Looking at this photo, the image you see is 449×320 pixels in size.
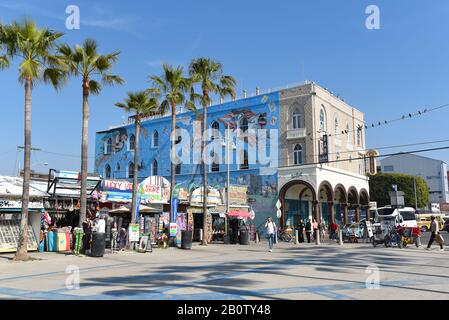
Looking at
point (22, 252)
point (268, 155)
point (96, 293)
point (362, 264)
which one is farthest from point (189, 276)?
point (268, 155)

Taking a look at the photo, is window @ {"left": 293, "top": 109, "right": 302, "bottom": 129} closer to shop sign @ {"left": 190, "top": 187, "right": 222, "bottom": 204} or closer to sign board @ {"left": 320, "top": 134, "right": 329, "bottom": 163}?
sign board @ {"left": 320, "top": 134, "right": 329, "bottom": 163}

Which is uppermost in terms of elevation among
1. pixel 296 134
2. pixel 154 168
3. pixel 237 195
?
pixel 296 134

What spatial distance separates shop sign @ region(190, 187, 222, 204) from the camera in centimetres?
3292

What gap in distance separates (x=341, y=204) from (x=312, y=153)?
9.05m

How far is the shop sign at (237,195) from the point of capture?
123ft

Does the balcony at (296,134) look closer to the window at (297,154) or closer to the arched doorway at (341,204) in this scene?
the window at (297,154)

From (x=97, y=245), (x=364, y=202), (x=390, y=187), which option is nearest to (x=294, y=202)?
(x=364, y=202)

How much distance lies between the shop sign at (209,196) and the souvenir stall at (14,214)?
12127mm

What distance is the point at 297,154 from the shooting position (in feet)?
138

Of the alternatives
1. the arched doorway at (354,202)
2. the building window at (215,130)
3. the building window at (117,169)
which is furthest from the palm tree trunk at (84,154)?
the building window at (117,169)

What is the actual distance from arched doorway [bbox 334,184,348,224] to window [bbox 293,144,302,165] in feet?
16.1

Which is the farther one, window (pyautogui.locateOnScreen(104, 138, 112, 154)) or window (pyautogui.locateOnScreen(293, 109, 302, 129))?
window (pyautogui.locateOnScreen(104, 138, 112, 154))

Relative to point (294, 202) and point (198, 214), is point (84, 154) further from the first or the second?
point (294, 202)

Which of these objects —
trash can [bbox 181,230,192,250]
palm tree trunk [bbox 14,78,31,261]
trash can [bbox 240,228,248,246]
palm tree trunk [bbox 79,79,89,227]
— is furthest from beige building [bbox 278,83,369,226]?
palm tree trunk [bbox 14,78,31,261]
